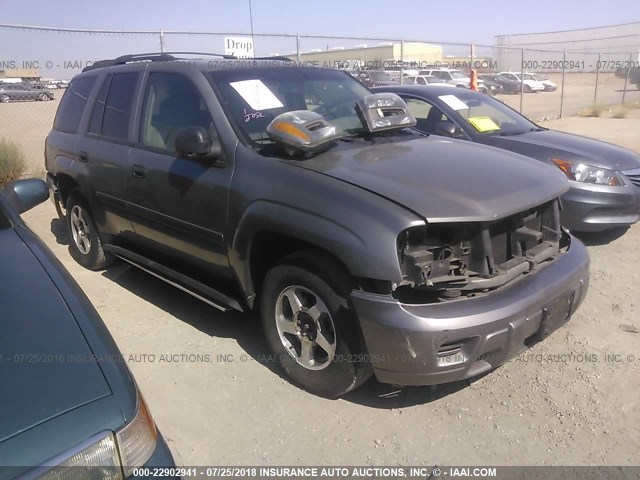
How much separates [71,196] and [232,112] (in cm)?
249

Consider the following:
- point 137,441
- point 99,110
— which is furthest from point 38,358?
point 99,110

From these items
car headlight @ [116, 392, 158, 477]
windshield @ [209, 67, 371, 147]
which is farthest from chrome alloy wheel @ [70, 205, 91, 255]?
car headlight @ [116, 392, 158, 477]

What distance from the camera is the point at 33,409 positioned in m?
1.57

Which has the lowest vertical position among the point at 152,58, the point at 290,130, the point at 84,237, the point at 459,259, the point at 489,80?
the point at 84,237

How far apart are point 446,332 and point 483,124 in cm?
402

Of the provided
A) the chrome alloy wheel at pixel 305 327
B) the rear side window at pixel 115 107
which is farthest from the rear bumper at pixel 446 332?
the rear side window at pixel 115 107

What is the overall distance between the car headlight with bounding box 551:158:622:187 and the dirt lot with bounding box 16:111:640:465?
1.46 meters

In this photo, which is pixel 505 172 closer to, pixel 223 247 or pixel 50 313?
pixel 223 247

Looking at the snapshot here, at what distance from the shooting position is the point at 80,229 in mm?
5172

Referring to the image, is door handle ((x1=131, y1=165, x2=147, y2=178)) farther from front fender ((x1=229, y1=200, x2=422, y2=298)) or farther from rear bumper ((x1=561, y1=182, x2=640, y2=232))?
rear bumper ((x1=561, y1=182, x2=640, y2=232))

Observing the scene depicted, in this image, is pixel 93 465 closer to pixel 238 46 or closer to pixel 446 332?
pixel 446 332

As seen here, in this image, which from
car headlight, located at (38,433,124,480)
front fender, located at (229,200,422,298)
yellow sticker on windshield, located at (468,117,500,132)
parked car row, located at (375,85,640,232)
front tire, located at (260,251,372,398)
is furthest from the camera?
yellow sticker on windshield, located at (468,117,500,132)

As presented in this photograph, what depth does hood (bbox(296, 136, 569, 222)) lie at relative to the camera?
103 inches

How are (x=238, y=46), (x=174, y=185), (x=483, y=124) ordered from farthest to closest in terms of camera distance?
(x=238, y=46) → (x=483, y=124) → (x=174, y=185)
